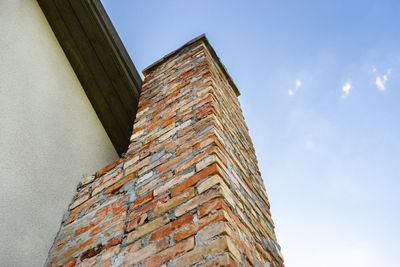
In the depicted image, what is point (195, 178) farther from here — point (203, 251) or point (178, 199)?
point (203, 251)

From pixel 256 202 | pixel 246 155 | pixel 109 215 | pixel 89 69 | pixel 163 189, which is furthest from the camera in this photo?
pixel 89 69

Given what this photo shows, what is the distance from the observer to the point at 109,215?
5.43 ft

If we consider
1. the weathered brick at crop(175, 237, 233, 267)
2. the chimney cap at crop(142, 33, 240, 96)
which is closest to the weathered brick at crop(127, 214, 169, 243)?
the weathered brick at crop(175, 237, 233, 267)

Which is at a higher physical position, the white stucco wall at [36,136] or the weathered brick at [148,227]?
the white stucco wall at [36,136]

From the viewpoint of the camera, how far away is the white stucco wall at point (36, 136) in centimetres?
171

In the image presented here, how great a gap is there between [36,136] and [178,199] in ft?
4.36

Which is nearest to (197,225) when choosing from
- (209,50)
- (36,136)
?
(36,136)

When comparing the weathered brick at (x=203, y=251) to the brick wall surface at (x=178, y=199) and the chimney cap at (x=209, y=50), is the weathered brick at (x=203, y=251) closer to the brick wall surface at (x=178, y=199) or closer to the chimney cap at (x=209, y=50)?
the brick wall surface at (x=178, y=199)

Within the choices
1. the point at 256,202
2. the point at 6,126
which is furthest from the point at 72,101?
the point at 256,202

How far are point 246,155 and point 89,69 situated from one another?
186 cm

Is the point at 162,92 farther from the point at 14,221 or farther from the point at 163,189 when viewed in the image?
the point at 14,221

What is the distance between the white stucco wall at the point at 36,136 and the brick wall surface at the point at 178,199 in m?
0.17

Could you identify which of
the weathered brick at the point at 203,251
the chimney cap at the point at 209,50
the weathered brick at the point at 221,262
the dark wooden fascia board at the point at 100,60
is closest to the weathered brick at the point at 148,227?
the weathered brick at the point at 203,251

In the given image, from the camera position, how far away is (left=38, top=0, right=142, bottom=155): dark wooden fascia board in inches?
109
